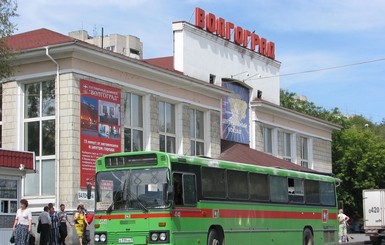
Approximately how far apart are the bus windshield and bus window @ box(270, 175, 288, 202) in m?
6.43

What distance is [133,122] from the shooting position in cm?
3173

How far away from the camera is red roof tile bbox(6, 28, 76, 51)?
2892 cm

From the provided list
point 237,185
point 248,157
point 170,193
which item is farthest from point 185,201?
point 248,157

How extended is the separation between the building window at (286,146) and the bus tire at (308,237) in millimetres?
20808

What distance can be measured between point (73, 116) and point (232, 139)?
14.2 meters

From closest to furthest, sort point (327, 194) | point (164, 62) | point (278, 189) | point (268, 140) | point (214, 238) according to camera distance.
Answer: point (214, 238), point (278, 189), point (327, 194), point (164, 62), point (268, 140)

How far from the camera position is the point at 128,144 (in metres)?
31.2

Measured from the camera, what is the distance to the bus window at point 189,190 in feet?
59.3

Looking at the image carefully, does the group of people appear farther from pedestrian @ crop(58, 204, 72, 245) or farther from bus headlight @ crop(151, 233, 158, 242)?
bus headlight @ crop(151, 233, 158, 242)

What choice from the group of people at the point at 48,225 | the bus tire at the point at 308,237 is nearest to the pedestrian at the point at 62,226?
the group of people at the point at 48,225

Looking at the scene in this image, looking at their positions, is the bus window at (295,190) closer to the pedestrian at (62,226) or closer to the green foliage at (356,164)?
the pedestrian at (62,226)

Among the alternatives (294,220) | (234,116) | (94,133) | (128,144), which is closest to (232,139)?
(234,116)

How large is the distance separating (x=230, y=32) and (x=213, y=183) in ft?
75.8

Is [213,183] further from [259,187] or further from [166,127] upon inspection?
[166,127]
